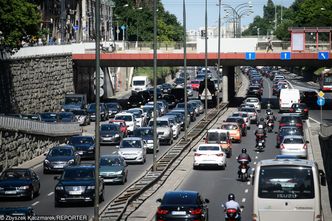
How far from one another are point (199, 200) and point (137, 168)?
2196 centimetres

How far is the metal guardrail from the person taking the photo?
54.5m

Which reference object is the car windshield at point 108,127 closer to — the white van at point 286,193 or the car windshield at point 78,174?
the car windshield at point 78,174

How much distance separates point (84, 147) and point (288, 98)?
38.8 meters

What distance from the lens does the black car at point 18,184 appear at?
4034 cm

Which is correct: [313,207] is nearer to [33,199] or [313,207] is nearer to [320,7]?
[33,199]

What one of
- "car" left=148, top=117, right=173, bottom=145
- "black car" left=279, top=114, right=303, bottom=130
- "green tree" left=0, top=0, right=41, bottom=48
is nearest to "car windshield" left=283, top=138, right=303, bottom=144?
"car" left=148, top=117, right=173, bottom=145

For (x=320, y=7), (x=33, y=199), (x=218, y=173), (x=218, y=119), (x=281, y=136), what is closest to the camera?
(x=33, y=199)

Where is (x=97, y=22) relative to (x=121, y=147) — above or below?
above

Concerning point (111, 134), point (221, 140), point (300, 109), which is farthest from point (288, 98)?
point (221, 140)

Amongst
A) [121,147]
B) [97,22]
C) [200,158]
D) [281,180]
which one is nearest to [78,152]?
[121,147]

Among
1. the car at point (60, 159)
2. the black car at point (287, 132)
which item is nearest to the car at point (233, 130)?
the black car at point (287, 132)

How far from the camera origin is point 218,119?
83.9 m

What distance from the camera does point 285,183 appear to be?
92.5ft

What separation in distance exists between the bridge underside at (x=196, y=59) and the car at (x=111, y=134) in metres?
33.8
